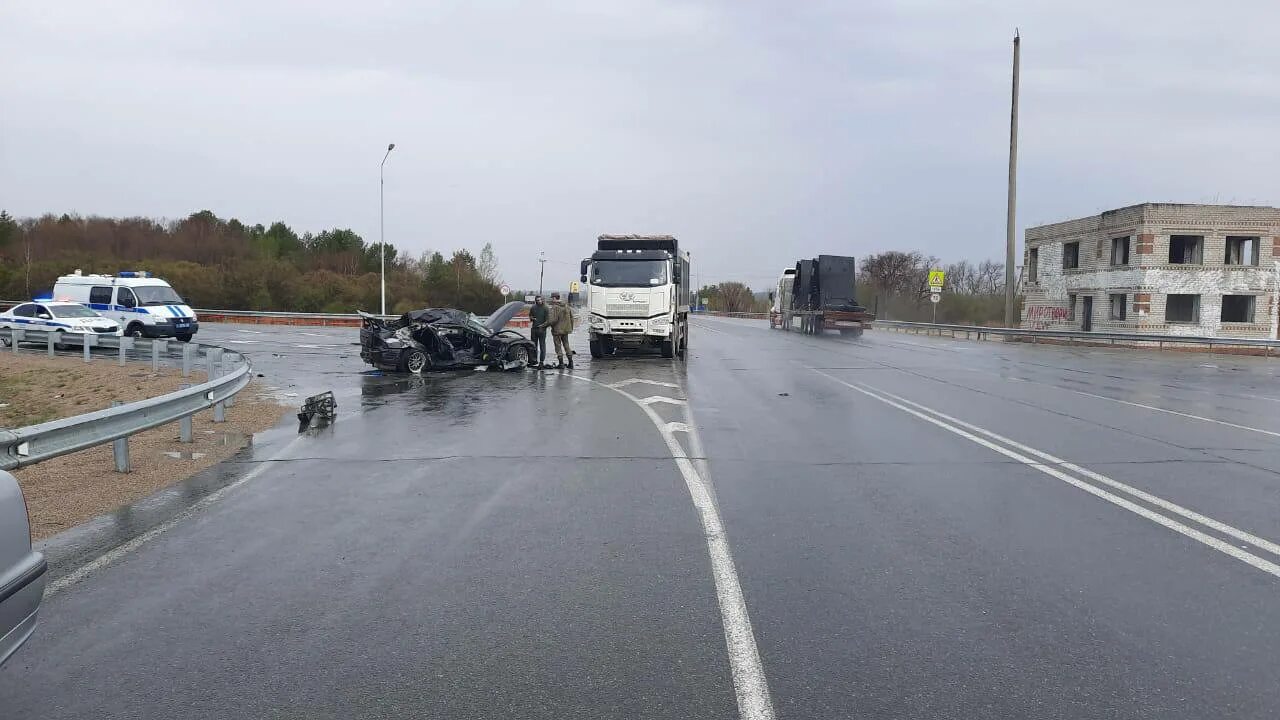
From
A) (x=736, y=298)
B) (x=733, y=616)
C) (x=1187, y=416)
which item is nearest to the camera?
(x=733, y=616)

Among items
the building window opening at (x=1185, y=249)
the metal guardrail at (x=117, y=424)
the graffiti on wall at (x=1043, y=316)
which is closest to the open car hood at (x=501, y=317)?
the metal guardrail at (x=117, y=424)

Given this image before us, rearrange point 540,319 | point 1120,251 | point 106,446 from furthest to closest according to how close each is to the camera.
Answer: point 1120,251 → point 540,319 → point 106,446

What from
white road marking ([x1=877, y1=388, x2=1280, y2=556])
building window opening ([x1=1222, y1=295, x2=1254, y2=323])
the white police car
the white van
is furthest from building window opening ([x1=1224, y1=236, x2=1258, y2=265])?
the white police car

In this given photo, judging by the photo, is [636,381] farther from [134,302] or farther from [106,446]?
[134,302]

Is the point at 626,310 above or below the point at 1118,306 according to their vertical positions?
below

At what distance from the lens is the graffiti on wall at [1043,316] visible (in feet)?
153

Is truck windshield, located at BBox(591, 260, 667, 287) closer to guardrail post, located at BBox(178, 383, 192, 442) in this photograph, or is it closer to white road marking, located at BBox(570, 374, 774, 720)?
guardrail post, located at BBox(178, 383, 192, 442)

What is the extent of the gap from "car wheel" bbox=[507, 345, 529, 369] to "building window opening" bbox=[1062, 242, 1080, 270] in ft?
118

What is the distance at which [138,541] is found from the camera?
6.15 meters

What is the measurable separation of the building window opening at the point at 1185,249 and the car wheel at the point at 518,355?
3447 centimetres

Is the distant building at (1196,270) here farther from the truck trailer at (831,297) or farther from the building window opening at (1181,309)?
the truck trailer at (831,297)

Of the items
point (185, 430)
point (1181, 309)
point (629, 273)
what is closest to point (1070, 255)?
point (1181, 309)

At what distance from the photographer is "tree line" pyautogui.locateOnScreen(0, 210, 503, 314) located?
65.4 meters

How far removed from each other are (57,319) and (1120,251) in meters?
44.2
